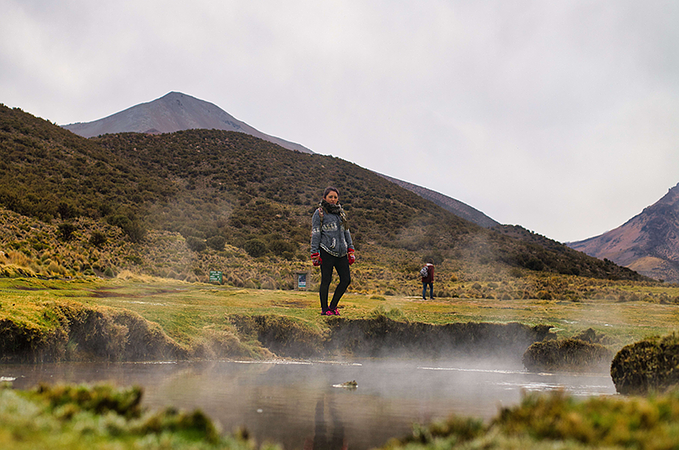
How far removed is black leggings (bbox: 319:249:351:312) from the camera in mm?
9008

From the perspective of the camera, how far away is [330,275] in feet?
30.2

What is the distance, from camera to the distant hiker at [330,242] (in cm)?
917

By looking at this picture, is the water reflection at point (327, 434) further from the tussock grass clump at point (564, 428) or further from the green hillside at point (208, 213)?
the green hillside at point (208, 213)

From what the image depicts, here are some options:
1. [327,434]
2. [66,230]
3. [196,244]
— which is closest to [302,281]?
[327,434]

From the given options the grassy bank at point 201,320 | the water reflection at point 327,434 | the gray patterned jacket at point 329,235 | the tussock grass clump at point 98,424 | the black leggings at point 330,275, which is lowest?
the water reflection at point 327,434

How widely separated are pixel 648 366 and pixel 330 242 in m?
5.78

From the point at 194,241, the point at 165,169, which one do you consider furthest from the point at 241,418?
the point at 165,169

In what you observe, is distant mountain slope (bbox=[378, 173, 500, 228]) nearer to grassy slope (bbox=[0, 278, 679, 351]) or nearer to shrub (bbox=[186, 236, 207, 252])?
shrub (bbox=[186, 236, 207, 252])

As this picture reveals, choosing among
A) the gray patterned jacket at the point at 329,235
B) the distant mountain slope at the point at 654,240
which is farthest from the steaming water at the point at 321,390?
the distant mountain slope at the point at 654,240

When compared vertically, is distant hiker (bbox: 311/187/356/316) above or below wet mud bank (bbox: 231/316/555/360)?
above

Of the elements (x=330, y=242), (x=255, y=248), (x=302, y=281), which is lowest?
(x=302, y=281)

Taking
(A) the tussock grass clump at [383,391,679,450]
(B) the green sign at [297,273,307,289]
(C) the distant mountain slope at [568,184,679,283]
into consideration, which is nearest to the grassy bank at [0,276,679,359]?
(A) the tussock grass clump at [383,391,679,450]

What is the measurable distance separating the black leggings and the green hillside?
1140 centimetres

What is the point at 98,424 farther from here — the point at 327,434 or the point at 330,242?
the point at 330,242
